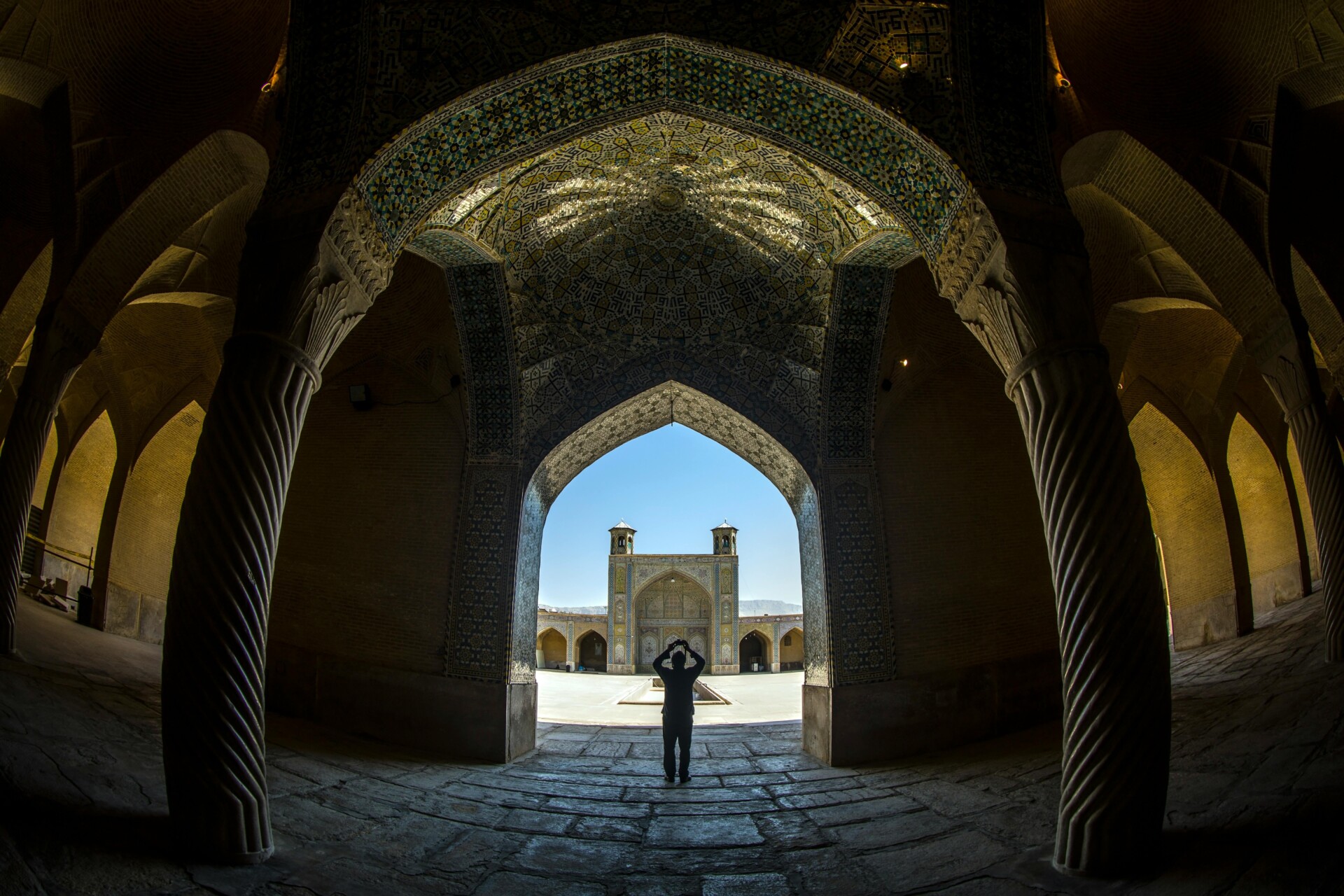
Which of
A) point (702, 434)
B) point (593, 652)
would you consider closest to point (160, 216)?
point (702, 434)

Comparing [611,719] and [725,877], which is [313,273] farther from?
[611,719]

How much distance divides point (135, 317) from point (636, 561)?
20.0 m

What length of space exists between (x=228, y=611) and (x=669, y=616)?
85.4ft

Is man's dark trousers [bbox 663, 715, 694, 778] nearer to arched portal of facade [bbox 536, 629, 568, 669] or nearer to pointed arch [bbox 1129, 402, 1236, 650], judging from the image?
pointed arch [bbox 1129, 402, 1236, 650]

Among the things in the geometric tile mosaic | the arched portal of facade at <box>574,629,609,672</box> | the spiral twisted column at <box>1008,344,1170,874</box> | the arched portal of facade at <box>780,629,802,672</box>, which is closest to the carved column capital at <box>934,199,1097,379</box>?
the spiral twisted column at <box>1008,344,1170,874</box>

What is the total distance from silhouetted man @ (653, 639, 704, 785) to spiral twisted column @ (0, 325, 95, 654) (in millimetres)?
5152

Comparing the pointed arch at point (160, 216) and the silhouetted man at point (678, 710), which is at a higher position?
the pointed arch at point (160, 216)

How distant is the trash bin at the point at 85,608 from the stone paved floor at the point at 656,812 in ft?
10.1

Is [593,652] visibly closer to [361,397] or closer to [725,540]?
[725,540]

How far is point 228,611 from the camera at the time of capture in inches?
124

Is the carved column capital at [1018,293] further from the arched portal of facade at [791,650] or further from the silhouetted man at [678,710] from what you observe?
the arched portal of facade at [791,650]

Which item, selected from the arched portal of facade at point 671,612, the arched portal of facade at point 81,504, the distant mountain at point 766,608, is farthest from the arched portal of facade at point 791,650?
the arched portal of facade at point 81,504

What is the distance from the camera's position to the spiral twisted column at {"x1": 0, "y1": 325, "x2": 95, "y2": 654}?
5.80 metres

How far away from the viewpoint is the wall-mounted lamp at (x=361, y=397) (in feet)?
25.8
